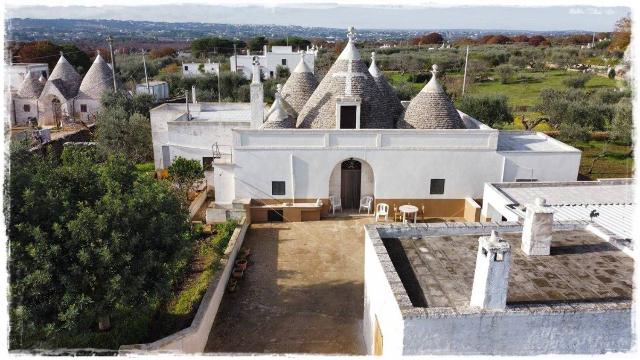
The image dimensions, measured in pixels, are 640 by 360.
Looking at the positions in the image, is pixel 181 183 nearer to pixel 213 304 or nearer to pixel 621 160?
pixel 213 304

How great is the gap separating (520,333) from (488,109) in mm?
27110

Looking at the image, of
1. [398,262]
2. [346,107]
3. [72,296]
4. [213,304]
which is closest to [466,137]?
[346,107]

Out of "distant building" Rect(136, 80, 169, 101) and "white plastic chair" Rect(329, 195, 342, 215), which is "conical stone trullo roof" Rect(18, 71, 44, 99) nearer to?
"distant building" Rect(136, 80, 169, 101)

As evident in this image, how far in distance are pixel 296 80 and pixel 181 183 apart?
6.83 m

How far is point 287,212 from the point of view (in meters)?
18.0

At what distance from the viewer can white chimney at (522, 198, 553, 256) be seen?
9.03m

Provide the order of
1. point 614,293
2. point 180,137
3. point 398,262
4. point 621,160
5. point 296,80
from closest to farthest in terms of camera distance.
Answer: point 614,293
point 398,262
point 296,80
point 180,137
point 621,160

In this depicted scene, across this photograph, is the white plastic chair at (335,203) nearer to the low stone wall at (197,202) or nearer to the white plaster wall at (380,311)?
the low stone wall at (197,202)

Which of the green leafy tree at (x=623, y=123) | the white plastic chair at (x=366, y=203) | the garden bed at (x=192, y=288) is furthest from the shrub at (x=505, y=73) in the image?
the garden bed at (x=192, y=288)

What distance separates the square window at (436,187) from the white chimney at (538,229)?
28.4ft

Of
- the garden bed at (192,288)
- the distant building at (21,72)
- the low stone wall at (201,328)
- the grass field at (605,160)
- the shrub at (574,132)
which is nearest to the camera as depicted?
the low stone wall at (201,328)

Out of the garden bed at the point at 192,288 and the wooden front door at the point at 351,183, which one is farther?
the wooden front door at the point at 351,183

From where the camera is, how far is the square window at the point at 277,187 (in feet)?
59.3

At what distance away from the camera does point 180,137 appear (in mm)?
22891
